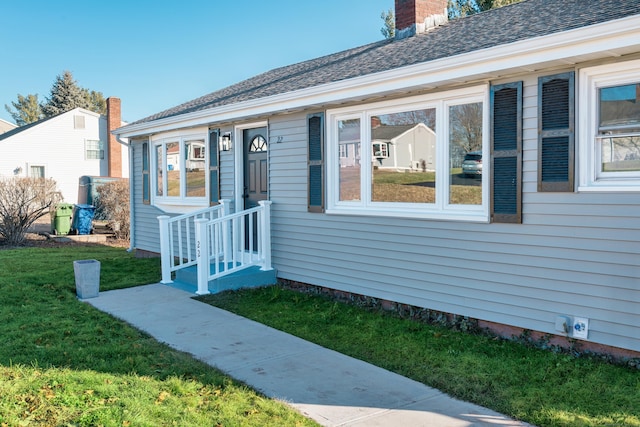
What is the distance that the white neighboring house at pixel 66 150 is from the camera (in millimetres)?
23891

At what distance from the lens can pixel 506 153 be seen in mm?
5172

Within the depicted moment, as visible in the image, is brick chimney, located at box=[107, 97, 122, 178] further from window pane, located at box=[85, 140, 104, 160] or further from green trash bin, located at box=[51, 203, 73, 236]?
green trash bin, located at box=[51, 203, 73, 236]

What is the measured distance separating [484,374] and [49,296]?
222 inches

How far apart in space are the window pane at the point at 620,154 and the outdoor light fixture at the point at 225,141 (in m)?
5.89

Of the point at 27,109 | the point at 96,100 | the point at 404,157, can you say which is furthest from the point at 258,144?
the point at 27,109

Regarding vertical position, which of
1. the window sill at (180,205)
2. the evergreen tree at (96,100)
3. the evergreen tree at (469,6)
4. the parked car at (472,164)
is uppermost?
the evergreen tree at (96,100)

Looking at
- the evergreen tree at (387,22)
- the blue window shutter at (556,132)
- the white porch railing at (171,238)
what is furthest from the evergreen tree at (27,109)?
the blue window shutter at (556,132)

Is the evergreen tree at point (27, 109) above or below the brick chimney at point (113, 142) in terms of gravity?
above

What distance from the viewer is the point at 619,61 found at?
14.4ft

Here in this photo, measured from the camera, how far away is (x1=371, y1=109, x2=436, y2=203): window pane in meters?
5.99

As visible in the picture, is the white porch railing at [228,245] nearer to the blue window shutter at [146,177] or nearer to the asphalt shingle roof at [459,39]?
the asphalt shingle roof at [459,39]

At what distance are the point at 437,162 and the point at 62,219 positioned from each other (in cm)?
1215

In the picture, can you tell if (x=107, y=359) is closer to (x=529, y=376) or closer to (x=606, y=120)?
(x=529, y=376)

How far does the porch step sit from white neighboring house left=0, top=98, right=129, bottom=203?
18.5m
